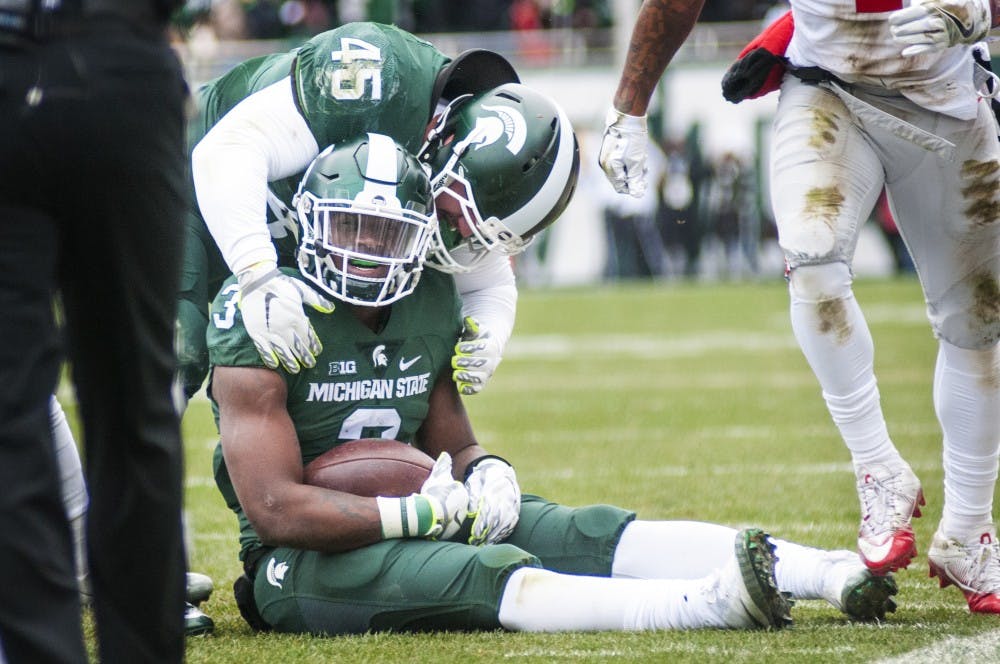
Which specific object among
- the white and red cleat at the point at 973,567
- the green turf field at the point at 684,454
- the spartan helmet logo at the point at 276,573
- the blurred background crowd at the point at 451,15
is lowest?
the green turf field at the point at 684,454

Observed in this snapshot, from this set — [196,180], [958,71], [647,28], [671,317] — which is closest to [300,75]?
[196,180]

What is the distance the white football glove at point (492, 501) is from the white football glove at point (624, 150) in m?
0.80

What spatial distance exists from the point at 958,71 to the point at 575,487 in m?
2.46

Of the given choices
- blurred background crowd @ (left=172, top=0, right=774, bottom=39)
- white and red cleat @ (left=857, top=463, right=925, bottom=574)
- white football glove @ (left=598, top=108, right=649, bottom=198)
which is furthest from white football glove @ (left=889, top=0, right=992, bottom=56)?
blurred background crowd @ (left=172, top=0, right=774, bottom=39)

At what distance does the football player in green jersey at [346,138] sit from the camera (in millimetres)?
3332

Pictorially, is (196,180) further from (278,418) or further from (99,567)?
(99,567)

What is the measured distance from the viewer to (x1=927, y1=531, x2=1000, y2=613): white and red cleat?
3.37 m

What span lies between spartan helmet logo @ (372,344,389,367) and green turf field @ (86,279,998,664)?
2.07 ft

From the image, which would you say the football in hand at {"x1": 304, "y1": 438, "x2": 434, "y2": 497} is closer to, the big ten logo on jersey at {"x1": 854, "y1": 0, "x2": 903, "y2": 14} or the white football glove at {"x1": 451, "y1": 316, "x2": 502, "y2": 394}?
the white football glove at {"x1": 451, "y1": 316, "x2": 502, "y2": 394}

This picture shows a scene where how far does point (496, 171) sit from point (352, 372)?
0.60m

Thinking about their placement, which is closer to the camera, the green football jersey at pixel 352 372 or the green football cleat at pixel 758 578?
the green football cleat at pixel 758 578

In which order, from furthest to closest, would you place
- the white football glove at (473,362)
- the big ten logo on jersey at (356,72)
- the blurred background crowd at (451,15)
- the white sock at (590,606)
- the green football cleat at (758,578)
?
the blurred background crowd at (451,15)
the big ten logo on jersey at (356,72)
the white football glove at (473,362)
the white sock at (590,606)
the green football cleat at (758,578)

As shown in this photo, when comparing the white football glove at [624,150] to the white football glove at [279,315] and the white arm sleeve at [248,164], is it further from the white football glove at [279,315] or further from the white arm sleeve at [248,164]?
the white football glove at [279,315]

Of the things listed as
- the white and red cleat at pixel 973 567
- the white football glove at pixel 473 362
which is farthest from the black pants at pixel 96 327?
the white and red cleat at pixel 973 567
